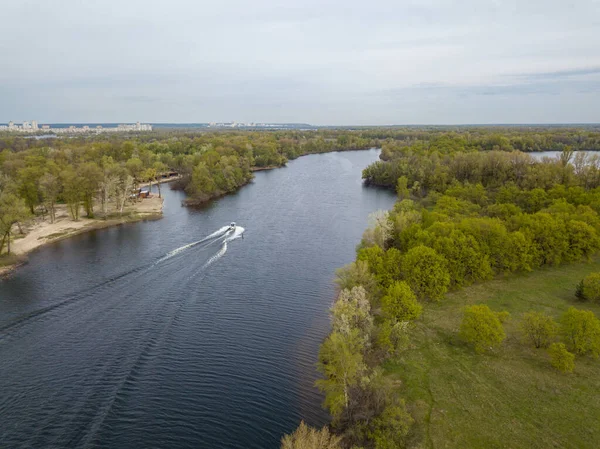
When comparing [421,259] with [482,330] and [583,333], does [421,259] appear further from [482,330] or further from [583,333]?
[583,333]

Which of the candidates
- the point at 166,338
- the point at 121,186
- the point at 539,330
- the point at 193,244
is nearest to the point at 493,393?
the point at 539,330

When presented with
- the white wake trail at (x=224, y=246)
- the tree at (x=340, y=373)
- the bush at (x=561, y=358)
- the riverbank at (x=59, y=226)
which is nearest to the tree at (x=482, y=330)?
the bush at (x=561, y=358)

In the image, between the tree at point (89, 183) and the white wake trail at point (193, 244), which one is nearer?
the white wake trail at point (193, 244)

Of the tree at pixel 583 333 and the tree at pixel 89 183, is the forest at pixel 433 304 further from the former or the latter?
the tree at pixel 89 183

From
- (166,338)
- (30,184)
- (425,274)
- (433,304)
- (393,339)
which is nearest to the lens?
(393,339)

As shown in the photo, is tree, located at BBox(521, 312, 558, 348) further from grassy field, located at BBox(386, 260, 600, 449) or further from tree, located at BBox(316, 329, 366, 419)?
tree, located at BBox(316, 329, 366, 419)
